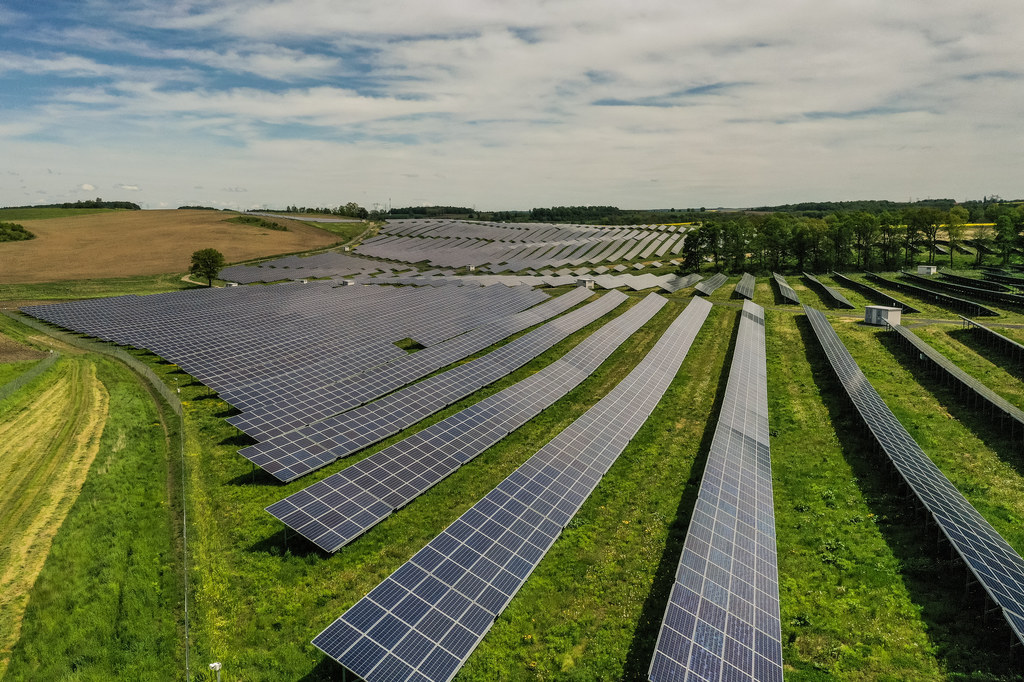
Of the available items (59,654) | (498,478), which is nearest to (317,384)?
(498,478)

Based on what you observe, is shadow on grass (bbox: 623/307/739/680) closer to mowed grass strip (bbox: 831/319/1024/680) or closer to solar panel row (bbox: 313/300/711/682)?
solar panel row (bbox: 313/300/711/682)

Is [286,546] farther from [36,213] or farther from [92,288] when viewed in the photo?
[36,213]

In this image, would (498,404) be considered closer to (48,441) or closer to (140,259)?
(48,441)

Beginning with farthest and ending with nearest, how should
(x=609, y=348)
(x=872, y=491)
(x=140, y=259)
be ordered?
(x=140, y=259) → (x=609, y=348) → (x=872, y=491)

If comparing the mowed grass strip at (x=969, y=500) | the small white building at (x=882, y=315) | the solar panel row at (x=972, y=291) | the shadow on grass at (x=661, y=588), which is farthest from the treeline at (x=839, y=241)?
the shadow on grass at (x=661, y=588)

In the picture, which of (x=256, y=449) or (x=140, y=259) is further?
(x=140, y=259)

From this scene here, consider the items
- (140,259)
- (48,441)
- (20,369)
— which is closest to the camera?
(48,441)

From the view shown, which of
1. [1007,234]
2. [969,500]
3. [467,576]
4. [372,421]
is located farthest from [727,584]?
[1007,234]
